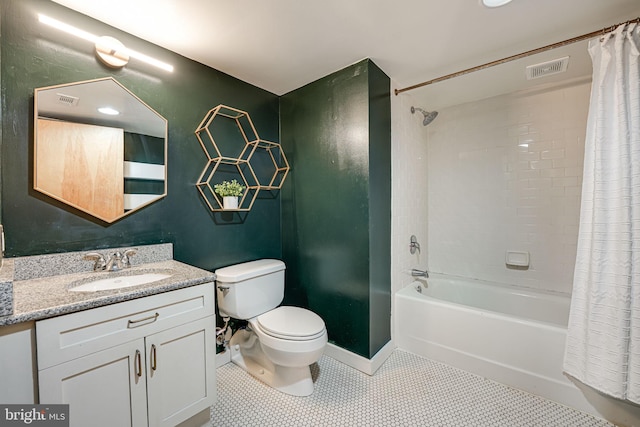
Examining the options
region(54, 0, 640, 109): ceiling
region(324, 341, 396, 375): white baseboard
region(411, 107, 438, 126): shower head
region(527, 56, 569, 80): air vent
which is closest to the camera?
region(54, 0, 640, 109): ceiling

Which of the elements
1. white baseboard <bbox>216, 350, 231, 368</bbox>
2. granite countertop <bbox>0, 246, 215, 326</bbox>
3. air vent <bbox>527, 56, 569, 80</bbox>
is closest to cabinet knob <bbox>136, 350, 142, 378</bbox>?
granite countertop <bbox>0, 246, 215, 326</bbox>

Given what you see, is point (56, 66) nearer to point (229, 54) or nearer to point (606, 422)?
point (229, 54)

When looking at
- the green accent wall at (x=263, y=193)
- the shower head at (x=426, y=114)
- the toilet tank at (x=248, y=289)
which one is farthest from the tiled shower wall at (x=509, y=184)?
the toilet tank at (x=248, y=289)

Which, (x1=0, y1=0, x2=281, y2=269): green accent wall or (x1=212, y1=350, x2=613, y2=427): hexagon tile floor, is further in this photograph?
(x1=212, y1=350, x2=613, y2=427): hexagon tile floor

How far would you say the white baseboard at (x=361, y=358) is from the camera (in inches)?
74.1

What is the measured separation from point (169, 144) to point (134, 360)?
49.5 inches

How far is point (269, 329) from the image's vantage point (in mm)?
1648

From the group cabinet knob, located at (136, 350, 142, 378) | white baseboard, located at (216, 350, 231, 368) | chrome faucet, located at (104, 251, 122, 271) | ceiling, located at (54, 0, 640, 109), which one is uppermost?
ceiling, located at (54, 0, 640, 109)

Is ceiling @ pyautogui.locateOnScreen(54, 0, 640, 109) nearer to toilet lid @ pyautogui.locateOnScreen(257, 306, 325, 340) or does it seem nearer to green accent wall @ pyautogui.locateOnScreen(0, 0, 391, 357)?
green accent wall @ pyautogui.locateOnScreen(0, 0, 391, 357)

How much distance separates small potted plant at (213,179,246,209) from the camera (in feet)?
6.28

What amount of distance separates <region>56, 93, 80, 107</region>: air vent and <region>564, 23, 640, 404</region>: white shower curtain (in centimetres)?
278

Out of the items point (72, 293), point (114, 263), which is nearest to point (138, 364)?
point (72, 293)

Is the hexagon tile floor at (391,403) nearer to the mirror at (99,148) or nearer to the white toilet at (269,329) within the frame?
the white toilet at (269,329)

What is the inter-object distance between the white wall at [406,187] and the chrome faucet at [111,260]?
1.83 meters
